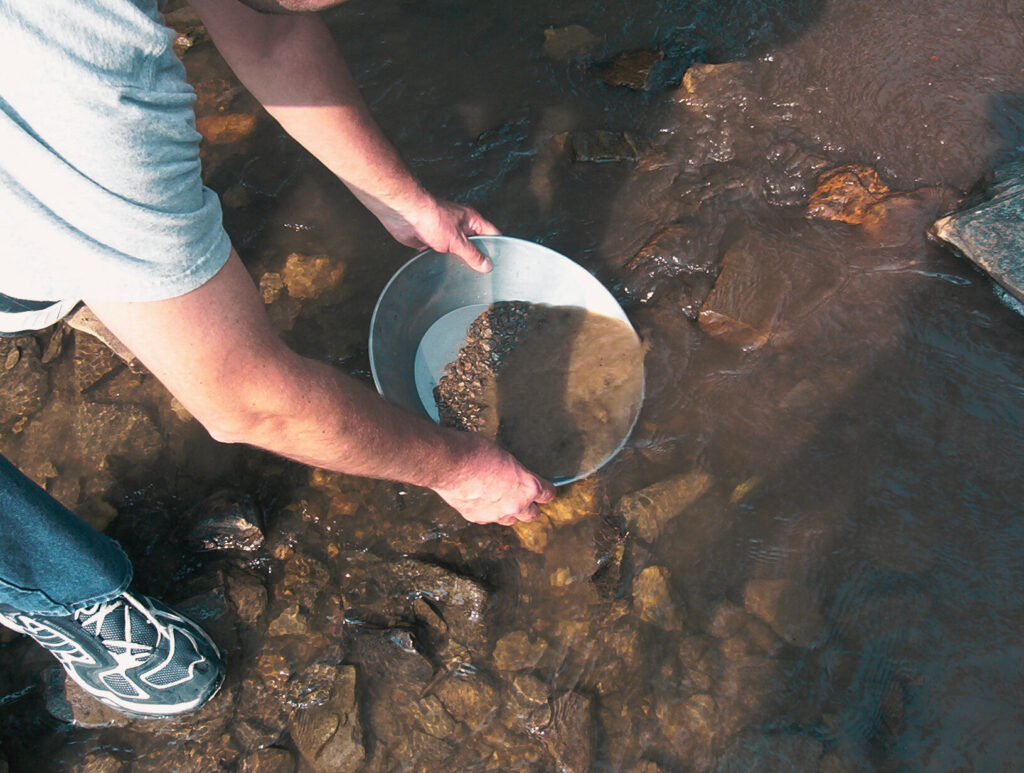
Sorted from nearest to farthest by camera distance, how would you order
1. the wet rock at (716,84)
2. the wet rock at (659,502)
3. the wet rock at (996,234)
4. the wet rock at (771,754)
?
the wet rock at (771,754) < the wet rock at (659,502) < the wet rock at (996,234) < the wet rock at (716,84)

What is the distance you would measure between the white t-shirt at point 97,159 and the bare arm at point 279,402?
6cm

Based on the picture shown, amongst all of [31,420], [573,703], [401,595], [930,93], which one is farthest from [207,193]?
[930,93]

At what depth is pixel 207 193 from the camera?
125 cm

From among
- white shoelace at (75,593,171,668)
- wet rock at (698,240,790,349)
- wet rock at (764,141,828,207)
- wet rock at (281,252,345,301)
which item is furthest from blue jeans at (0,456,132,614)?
wet rock at (764,141,828,207)

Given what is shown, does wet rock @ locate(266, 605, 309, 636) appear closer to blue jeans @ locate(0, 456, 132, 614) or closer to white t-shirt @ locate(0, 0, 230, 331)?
blue jeans @ locate(0, 456, 132, 614)

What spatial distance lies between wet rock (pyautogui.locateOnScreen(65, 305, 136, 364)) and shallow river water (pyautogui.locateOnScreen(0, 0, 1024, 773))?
0.23 feet

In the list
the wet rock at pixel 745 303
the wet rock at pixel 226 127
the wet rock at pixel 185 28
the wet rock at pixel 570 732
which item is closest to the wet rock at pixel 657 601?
the wet rock at pixel 570 732

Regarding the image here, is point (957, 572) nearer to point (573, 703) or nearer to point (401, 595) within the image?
point (573, 703)

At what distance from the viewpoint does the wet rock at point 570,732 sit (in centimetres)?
181

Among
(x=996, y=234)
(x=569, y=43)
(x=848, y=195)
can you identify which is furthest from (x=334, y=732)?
(x=569, y=43)

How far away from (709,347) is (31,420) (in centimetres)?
226

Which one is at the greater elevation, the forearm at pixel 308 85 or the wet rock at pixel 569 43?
the forearm at pixel 308 85

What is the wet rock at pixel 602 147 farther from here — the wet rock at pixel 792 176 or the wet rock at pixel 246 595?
the wet rock at pixel 246 595

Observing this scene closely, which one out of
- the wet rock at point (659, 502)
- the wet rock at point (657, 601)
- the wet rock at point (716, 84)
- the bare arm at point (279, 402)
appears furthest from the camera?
the wet rock at point (716, 84)
